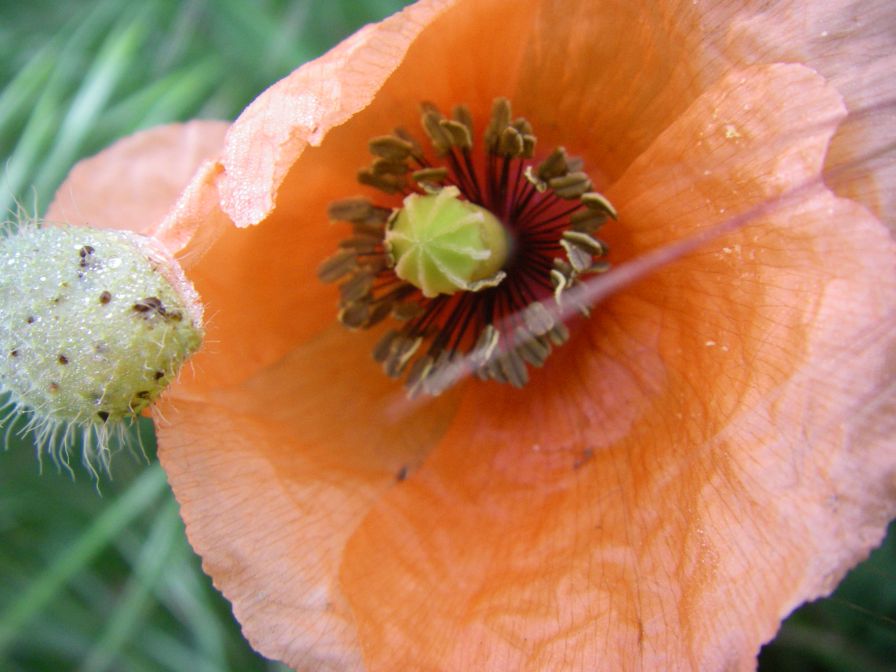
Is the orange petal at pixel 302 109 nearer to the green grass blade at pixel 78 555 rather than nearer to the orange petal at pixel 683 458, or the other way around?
the orange petal at pixel 683 458

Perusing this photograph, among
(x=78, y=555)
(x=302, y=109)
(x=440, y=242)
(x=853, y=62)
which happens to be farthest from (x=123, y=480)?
(x=853, y=62)

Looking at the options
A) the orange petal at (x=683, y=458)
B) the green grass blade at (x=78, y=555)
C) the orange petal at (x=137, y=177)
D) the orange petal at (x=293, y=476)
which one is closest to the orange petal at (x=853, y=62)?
the orange petal at (x=683, y=458)

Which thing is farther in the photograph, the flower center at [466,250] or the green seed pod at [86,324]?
the flower center at [466,250]

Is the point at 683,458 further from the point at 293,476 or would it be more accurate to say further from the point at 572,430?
the point at 293,476

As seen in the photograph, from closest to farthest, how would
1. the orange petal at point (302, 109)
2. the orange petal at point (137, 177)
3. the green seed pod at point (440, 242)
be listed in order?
the orange petal at point (302, 109) < the green seed pod at point (440, 242) < the orange petal at point (137, 177)

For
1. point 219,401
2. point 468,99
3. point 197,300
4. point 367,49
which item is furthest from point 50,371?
point 468,99

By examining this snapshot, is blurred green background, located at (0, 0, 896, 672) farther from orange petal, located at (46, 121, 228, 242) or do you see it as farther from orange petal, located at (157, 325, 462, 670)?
orange petal, located at (157, 325, 462, 670)
